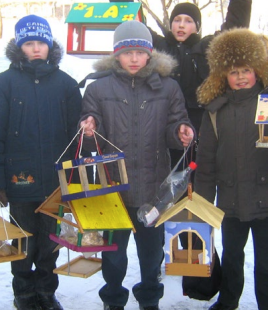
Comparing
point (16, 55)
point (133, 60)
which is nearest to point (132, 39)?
point (133, 60)

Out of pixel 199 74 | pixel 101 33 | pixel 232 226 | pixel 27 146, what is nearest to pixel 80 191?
pixel 27 146

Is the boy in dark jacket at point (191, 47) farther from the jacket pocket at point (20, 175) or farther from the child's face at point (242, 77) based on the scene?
the jacket pocket at point (20, 175)

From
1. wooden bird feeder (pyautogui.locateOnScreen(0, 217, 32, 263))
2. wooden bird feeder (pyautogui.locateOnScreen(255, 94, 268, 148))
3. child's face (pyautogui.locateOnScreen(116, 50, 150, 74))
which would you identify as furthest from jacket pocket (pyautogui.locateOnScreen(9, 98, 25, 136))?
wooden bird feeder (pyautogui.locateOnScreen(255, 94, 268, 148))

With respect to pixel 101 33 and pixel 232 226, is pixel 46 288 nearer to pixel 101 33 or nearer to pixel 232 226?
pixel 232 226

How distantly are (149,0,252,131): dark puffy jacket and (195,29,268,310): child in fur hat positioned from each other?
397 millimetres

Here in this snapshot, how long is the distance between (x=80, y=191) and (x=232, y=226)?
3.17 ft

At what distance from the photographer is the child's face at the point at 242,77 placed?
2836 mm

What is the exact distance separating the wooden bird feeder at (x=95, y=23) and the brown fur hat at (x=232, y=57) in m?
1.35

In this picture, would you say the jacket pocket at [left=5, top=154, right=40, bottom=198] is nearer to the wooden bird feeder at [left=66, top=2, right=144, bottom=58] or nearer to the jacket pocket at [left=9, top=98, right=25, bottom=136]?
the jacket pocket at [left=9, top=98, right=25, bottom=136]

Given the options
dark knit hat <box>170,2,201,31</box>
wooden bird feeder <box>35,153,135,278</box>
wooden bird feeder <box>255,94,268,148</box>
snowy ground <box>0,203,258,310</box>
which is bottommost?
snowy ground <box>0,203,258,310</box>

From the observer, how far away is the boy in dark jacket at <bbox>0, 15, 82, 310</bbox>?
2986 millimetres

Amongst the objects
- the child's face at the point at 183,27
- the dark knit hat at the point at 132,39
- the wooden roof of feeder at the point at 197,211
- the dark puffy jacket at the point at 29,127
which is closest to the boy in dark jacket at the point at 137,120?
the dark knit hat at the point at 132,39

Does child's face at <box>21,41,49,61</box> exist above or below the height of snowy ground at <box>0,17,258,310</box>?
above

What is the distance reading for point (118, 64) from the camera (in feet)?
9.75
